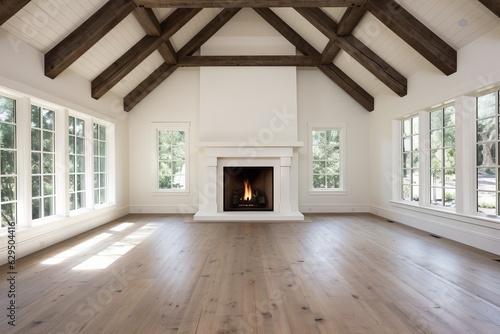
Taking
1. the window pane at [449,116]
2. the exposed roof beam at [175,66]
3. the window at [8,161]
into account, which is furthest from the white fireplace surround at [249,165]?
the window at [8,161]

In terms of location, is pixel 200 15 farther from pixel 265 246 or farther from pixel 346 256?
pixel 346 256

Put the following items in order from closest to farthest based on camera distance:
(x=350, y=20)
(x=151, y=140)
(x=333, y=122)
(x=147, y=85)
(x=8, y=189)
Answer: (x=8, y=189) → (x=350, y=20) → (x=147, y=85) → (x=151, y=140) → (x=333, y=122)

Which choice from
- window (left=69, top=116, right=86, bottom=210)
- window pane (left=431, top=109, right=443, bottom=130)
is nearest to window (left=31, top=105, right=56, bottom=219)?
window (left=69, top=116, right=86, bottom=210)

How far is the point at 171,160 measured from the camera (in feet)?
22.3

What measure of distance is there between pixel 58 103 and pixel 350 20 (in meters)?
4.68

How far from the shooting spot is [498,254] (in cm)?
342

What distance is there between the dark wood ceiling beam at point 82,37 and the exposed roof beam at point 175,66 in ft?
7.73

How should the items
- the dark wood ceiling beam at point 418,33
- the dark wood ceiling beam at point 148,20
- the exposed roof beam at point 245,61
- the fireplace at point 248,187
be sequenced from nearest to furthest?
the dark wood ceiling beam at point 418,33 < the dark wood ceiling beam at point 148,20 < the exposed roof beam at point 245,61 < the fireplace at point 248,187

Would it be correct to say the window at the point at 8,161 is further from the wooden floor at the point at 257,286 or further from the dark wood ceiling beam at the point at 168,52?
the dark wood ceiling beam at the point at 168,52

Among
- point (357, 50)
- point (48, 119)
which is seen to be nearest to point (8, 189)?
point (48, 119)

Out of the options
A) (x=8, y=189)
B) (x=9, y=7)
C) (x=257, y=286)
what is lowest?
(x=257, y=286)

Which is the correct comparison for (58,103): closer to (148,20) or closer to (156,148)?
(148,20)

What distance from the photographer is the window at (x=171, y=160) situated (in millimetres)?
6809

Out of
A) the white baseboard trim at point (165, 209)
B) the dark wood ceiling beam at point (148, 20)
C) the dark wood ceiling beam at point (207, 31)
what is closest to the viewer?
the dark wood ceiling beam at point (148, 20)
